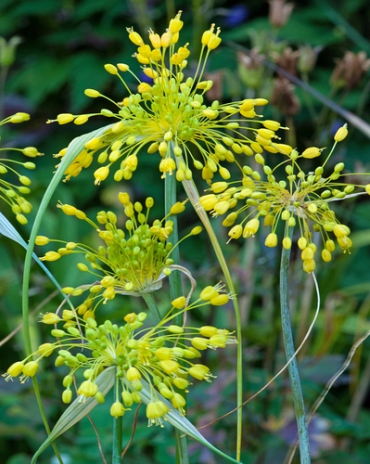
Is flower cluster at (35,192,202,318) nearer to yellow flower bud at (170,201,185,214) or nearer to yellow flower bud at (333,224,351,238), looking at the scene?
yellow flower bud at (170,201,185,214)

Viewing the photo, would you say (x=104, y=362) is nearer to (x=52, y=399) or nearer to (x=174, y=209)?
(x=174, y=209)

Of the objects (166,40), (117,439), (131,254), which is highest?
(166,40)

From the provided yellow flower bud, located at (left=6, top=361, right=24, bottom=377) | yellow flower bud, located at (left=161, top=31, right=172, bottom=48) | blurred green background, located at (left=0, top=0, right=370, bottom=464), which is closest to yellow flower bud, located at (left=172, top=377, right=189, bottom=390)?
yellow flower bud, located at (left=6, top=361, right=24, bottom=377)

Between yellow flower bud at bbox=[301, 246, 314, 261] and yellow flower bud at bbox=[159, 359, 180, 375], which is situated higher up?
yellow flower bud at bbox=[301, 246, 314, 261]

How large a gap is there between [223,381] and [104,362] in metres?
0.76

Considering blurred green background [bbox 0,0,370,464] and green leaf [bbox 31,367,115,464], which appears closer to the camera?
green leaf [bbox 31,367,115,464]

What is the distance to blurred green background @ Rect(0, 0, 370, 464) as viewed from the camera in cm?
115

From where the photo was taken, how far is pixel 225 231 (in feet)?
5.85

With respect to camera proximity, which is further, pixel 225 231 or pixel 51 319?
pixel 225 231

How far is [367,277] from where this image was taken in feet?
6.71

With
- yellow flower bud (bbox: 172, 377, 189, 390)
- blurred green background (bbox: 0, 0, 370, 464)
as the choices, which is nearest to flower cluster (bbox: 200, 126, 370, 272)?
yellow flower bud (bbox: 172, 377, 189, 390)

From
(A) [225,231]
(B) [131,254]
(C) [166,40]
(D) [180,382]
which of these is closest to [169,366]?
(D) [180,382]

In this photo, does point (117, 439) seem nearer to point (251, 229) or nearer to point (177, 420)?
point (177, 420)

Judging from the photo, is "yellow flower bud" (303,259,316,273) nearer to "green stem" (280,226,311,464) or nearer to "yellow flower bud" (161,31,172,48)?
"green stem" (280,226,311,464)
